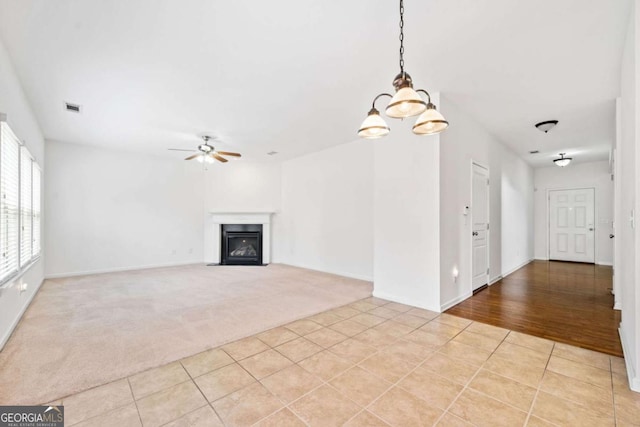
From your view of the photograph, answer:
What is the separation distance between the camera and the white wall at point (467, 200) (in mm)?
3811

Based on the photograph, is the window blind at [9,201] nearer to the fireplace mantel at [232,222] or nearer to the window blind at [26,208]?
the window blind at [26,208]

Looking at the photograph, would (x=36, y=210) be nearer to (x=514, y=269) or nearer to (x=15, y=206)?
(x=15, y=206)

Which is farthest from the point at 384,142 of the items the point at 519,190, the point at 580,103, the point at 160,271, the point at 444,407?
the point at 160,271

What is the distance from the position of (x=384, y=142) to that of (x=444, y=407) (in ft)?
11.0

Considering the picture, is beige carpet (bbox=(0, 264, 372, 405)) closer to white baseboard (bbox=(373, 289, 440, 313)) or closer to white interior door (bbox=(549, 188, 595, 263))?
white baseboard (bbox=(373, 289, 440, 313))

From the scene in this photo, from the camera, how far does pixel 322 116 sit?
4.46 m

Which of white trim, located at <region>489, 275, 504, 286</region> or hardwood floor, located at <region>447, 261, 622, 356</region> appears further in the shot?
white trim, located at <region>489, 275, 504, 286</region>

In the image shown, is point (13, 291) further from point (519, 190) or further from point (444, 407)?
point (519, 190)

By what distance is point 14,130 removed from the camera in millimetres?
3211

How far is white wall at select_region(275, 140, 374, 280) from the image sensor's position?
18.8 feet

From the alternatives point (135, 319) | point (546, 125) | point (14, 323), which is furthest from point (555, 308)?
point (14, 323)

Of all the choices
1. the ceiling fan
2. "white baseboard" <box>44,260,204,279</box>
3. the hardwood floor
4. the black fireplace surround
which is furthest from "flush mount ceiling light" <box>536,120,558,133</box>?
"white baseboard" <box>44,260,204,279</box>

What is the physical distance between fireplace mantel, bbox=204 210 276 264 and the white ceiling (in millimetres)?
3294

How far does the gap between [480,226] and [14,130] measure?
6481mm
